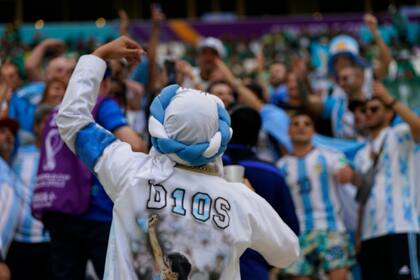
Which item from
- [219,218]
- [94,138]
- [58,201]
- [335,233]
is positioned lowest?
[335,233]

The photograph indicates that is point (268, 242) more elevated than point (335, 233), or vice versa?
point (268, 242)

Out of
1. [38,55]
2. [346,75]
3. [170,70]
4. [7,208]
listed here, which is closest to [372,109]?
[346,75]

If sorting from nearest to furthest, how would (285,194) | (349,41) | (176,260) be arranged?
(176,260)
(285,194)
(349,41)

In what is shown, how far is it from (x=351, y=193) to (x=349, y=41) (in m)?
2.02

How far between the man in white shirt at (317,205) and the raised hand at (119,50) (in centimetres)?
319

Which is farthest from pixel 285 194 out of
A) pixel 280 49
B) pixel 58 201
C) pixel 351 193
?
pixel 280 49

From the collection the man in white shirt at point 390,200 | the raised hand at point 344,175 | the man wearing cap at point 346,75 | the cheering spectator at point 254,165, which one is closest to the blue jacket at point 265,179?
the cheering spectator at point 254,165

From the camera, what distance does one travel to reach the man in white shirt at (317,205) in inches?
258

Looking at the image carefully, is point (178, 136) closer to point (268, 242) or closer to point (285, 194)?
point (268, 242)

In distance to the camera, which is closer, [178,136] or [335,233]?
[178,136]

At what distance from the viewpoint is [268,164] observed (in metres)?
4.91

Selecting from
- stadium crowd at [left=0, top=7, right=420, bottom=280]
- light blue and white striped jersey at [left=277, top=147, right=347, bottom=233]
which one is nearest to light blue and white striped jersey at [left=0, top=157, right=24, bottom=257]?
stadium crowd at [left=0, top=7, right=420, bottom=280]

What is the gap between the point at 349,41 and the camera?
825cm

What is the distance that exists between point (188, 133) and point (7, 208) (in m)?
2.88
